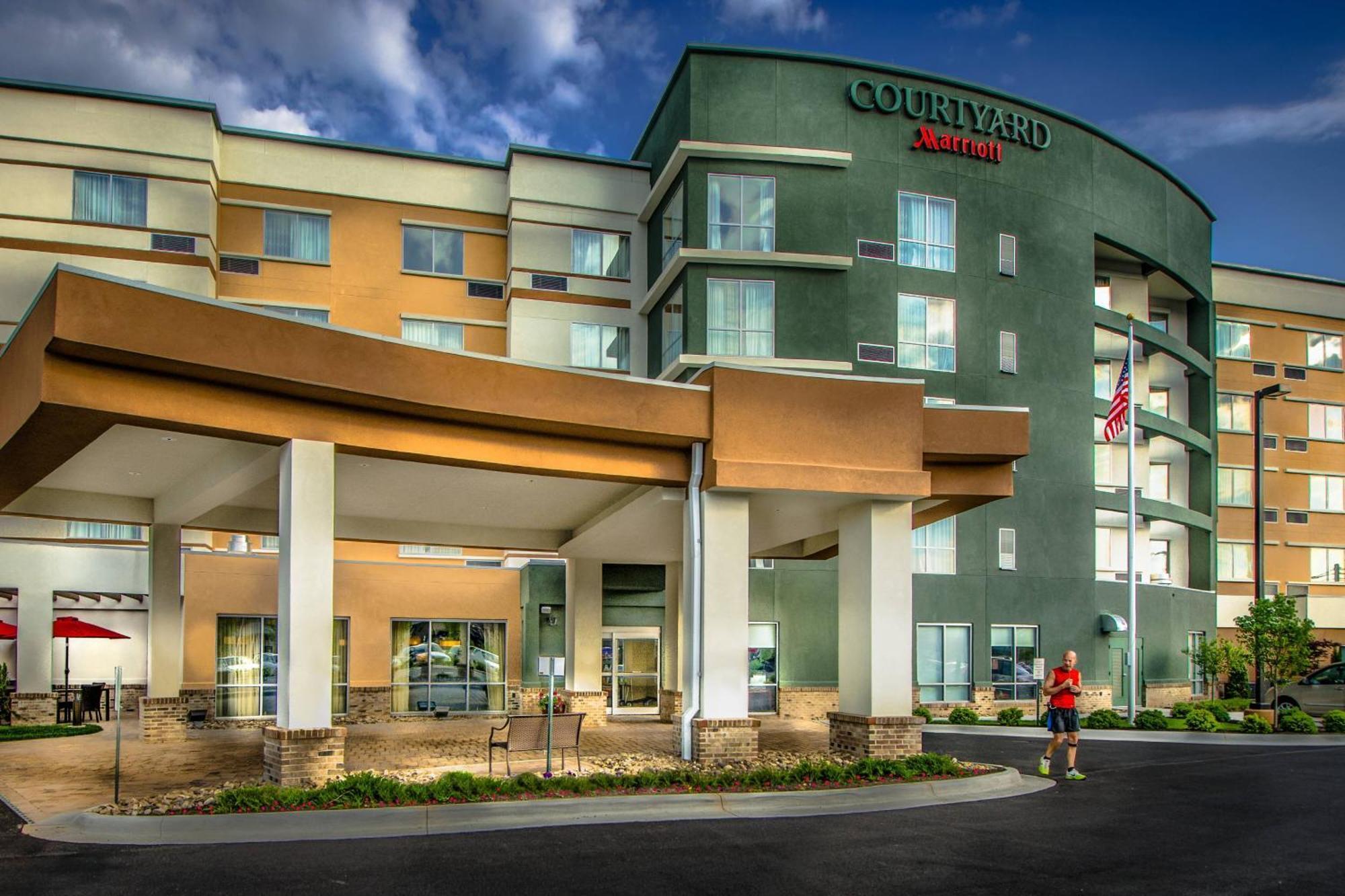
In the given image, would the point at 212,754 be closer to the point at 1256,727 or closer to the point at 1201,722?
the point at 1201,722

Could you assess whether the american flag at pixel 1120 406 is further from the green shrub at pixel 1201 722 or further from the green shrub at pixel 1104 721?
the green shrub at pixel 1201 722

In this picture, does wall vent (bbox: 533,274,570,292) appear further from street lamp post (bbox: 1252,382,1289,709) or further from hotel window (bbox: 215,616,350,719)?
street lamp post (bbox: 1252,382,1289,709)

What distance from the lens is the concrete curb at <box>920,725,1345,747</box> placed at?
24.9m

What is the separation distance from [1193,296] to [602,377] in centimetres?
3528

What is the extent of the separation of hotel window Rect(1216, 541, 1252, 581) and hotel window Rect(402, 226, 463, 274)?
112ft

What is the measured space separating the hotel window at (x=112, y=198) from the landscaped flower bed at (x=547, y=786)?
927 inches

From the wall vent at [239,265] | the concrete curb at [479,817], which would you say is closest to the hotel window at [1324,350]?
the concrete curb at [479,817]

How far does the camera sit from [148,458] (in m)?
17.5

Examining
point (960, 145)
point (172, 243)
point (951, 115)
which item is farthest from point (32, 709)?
point (951, 115)

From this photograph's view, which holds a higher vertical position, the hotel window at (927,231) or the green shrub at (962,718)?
the hotel window at (927,231)

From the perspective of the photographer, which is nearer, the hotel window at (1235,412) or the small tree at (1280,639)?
the small tree at (1280,639)

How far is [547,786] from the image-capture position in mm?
14664

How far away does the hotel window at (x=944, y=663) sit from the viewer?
3416cm

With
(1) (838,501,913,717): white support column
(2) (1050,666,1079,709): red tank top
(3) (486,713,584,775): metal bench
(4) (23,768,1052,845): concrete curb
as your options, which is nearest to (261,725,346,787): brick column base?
(4) (23,768,1052,845): concrete curb
